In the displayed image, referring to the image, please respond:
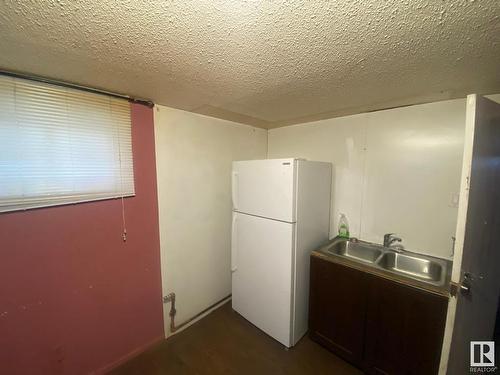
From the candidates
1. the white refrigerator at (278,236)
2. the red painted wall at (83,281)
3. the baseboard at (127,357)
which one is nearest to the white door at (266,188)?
the white refrigerator at (278,236)

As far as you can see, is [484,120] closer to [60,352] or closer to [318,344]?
[318,344]

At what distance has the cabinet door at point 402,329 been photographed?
4.26 ft

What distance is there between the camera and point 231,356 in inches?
70.6

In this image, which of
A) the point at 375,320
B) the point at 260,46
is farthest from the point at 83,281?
the point at 375,320

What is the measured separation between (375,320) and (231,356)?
1.20 metres

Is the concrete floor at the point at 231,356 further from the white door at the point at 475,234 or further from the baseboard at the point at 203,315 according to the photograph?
the white door at the point at 475,234

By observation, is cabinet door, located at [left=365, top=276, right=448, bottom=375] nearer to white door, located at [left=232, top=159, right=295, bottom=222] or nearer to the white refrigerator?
the white refrigerator

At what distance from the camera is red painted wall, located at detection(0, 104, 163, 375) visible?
4.11ft

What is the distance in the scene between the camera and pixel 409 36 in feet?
2.89

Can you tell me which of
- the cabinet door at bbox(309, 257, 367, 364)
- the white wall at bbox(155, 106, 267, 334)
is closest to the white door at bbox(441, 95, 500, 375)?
the cabinet door at bbox(309, 257, 367, 364)

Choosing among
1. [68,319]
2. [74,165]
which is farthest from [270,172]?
[68,319]

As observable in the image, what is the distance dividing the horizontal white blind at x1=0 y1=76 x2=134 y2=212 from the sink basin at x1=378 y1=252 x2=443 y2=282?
2273 mm

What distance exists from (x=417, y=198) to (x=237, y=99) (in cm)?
175

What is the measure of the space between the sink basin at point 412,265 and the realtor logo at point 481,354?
1.44 feet
